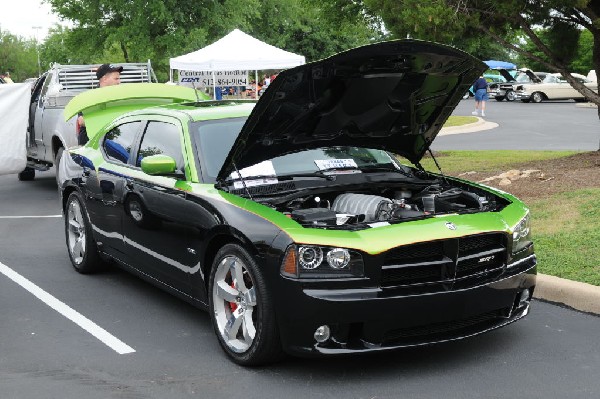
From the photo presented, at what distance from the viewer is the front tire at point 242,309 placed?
193 inches

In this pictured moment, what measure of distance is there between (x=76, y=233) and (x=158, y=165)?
7.95 ft

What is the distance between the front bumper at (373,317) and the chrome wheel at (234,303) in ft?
1.09

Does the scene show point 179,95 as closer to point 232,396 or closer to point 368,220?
point 368,220

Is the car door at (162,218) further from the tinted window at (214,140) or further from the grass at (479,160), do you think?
the grass at (479,160)

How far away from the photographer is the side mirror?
5871mm

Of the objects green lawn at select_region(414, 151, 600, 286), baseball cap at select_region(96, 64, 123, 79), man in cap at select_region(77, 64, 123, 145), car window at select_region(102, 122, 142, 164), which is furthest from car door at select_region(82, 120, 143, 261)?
baseball cap at select_region(96, 64, 123, 79)

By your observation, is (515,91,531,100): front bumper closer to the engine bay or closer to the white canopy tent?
the white canopy tent

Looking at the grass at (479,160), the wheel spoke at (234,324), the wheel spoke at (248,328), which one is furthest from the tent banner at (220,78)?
the wheel spoke at (248,328)

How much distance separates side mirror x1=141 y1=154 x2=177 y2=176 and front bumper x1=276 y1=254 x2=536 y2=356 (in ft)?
5.22

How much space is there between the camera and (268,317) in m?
4.85

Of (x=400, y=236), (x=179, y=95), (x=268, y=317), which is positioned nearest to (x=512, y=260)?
(x=400, y=236)

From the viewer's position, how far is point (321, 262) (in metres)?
4.77

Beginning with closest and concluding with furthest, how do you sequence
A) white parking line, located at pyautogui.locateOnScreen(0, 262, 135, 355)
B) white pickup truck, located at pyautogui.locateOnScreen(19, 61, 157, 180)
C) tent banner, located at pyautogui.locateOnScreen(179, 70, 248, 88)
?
white parking line, located at pyautogui.locateOnScreen(0, 262, 135, 355) < white pickup truck, located at pyautogui.locateOnScreen(19, 61, 157, 180) < tent banner, located at pyautogui.locateOnScreen(179, 70, 248, 88)

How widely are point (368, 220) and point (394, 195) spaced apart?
0.69 metres
